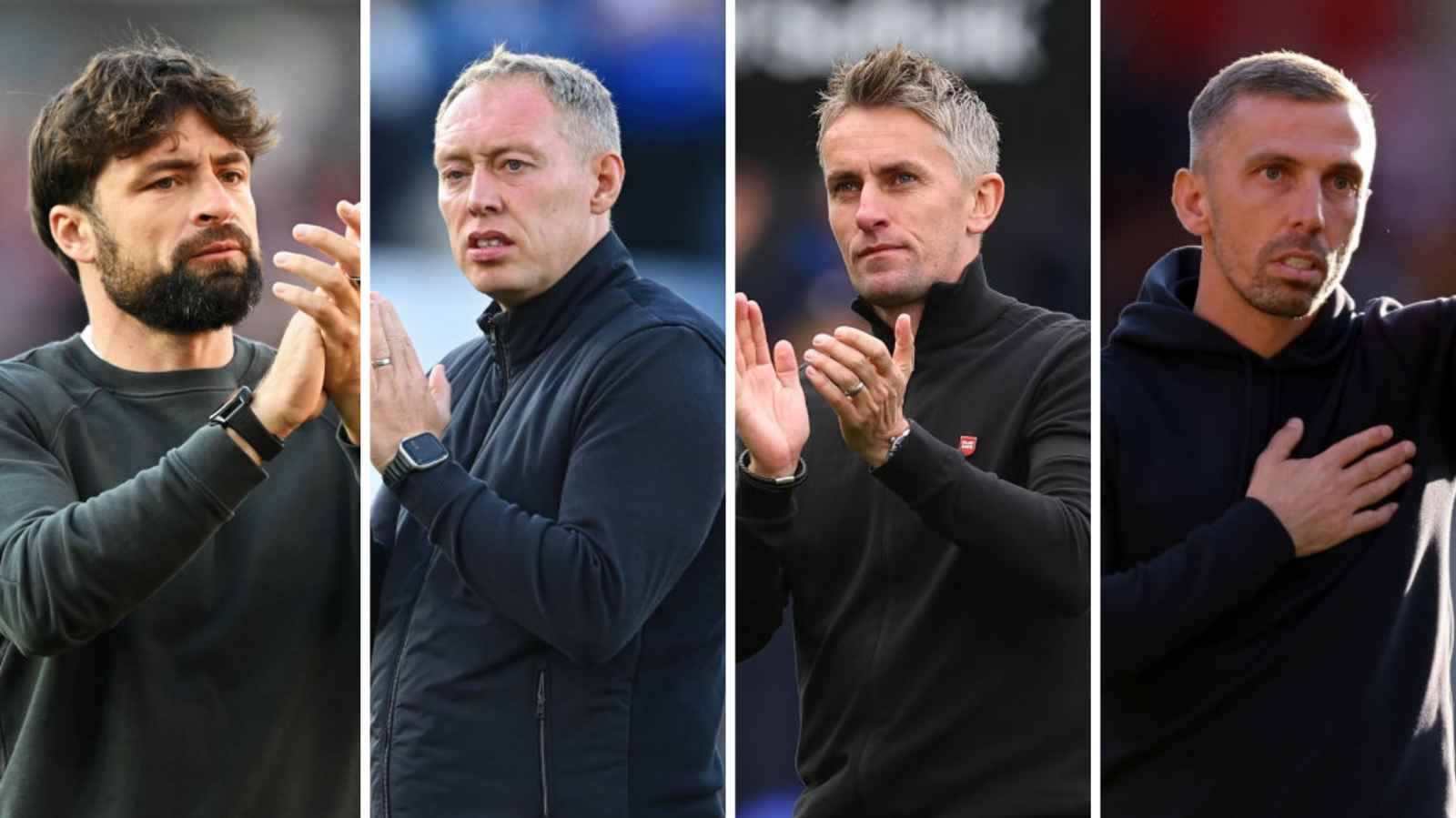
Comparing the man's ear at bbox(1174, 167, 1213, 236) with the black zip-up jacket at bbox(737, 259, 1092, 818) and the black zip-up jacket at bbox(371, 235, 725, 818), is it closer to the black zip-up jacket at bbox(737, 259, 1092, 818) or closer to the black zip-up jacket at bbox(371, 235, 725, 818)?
the black zip-up jacket at bbox(737, 259, 1092, 818)

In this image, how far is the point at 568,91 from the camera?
354 centimetres

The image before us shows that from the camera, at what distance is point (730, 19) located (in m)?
3.60

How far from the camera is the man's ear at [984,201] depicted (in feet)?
11.7

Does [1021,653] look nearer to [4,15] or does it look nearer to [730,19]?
[730,19]

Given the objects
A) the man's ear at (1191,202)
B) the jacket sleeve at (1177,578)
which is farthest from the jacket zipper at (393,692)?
the man's ear at (1191,202)

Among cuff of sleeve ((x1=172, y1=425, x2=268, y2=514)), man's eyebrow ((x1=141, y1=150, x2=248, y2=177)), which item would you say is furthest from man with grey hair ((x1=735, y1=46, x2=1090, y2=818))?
man's eyebrow ((x1=141, y1=150, x2=248, y2=177))

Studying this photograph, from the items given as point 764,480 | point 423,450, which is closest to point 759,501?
point 764,480

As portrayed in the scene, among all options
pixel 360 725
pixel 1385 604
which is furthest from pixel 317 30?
pixel 1385 604

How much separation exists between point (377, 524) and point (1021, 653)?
1306 millimetres

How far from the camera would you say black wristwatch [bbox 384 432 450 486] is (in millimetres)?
3326

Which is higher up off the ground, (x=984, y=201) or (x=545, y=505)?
(x=984, y=201)

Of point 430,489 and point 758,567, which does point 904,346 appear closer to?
point 758,567

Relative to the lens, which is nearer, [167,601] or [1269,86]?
[167,601]

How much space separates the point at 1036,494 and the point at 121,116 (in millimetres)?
1953
